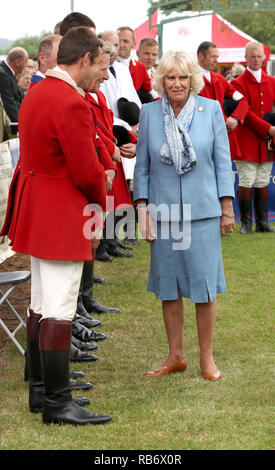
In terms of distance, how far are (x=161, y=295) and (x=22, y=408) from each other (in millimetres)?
1091

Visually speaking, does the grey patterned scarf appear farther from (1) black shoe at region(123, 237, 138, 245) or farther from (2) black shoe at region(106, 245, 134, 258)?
(1) black shoe at region(123, 237, 138, 245)

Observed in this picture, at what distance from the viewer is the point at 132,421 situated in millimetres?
4168

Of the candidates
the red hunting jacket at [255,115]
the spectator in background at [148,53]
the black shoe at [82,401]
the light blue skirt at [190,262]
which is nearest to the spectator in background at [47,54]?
the light blue skirt at [190,262]

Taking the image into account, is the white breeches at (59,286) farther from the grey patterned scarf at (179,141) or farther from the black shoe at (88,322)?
the black shoe at (88,322)

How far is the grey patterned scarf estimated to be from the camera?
4.62m

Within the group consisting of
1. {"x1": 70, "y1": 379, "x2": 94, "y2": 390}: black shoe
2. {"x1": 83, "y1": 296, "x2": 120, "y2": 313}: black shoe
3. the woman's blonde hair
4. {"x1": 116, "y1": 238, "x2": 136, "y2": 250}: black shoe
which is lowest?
{"x1": 116, "y1": 238, "x2": 136, "y2": 250}: black shoe

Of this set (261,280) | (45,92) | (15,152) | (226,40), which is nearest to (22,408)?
(45,92)

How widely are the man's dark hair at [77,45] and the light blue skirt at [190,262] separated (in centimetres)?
130

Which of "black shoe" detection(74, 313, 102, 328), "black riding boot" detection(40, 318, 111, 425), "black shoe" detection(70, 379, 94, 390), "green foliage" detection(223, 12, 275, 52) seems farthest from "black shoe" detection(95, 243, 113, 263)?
"green foliage" detection(223, 12, 275, 52)

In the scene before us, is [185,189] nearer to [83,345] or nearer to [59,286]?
[59,286]

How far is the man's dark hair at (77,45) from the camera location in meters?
3.89

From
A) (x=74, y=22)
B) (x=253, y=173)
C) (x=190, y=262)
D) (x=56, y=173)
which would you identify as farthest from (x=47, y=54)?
(x=253, y=173)

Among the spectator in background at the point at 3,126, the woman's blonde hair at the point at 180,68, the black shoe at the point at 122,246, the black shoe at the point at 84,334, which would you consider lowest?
the black shoe at the point at 122,246
